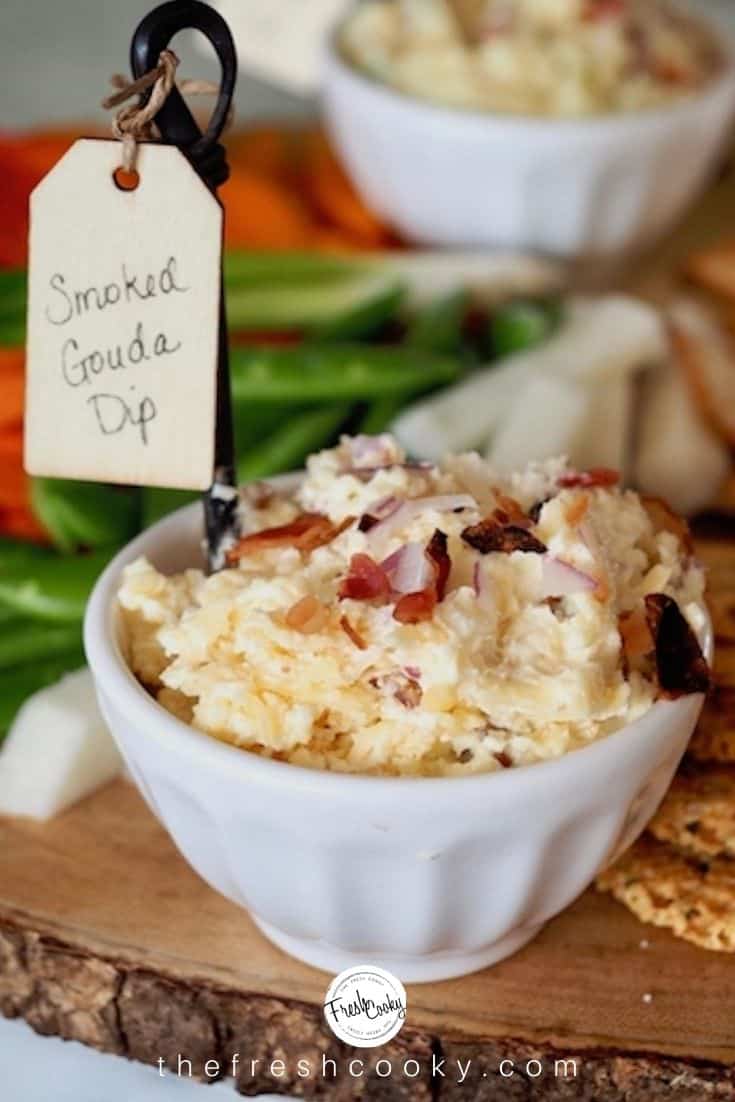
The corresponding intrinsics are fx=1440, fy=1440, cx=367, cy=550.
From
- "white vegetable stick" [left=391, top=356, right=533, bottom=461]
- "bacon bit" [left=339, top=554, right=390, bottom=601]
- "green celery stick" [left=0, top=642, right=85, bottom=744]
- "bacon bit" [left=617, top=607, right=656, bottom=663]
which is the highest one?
"bacon bit" [left=339, top=554, right=390, bottom=601]

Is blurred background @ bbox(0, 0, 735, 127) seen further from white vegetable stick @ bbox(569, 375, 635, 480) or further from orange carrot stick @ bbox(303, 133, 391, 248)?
white vegetable stick @ bbox(569, 375, 635, 480)

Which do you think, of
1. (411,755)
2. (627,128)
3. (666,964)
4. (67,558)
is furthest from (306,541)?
(627,128)

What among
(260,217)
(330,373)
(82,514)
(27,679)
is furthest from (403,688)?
(260,217)

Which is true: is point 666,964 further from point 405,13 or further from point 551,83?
point 405,13

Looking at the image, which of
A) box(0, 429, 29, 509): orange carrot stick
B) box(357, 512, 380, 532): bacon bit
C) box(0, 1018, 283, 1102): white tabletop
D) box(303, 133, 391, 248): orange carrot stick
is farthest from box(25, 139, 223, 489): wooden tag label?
box(303, 133, 391, 248): orange carrot stick

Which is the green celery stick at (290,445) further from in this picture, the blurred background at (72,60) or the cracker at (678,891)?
the blurred background at (72,60)

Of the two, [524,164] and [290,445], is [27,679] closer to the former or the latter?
[290,445]

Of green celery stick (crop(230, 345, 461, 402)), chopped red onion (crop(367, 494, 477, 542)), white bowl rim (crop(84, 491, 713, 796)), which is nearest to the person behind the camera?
white bowl rim (crop(84, 491, 713, 796))
